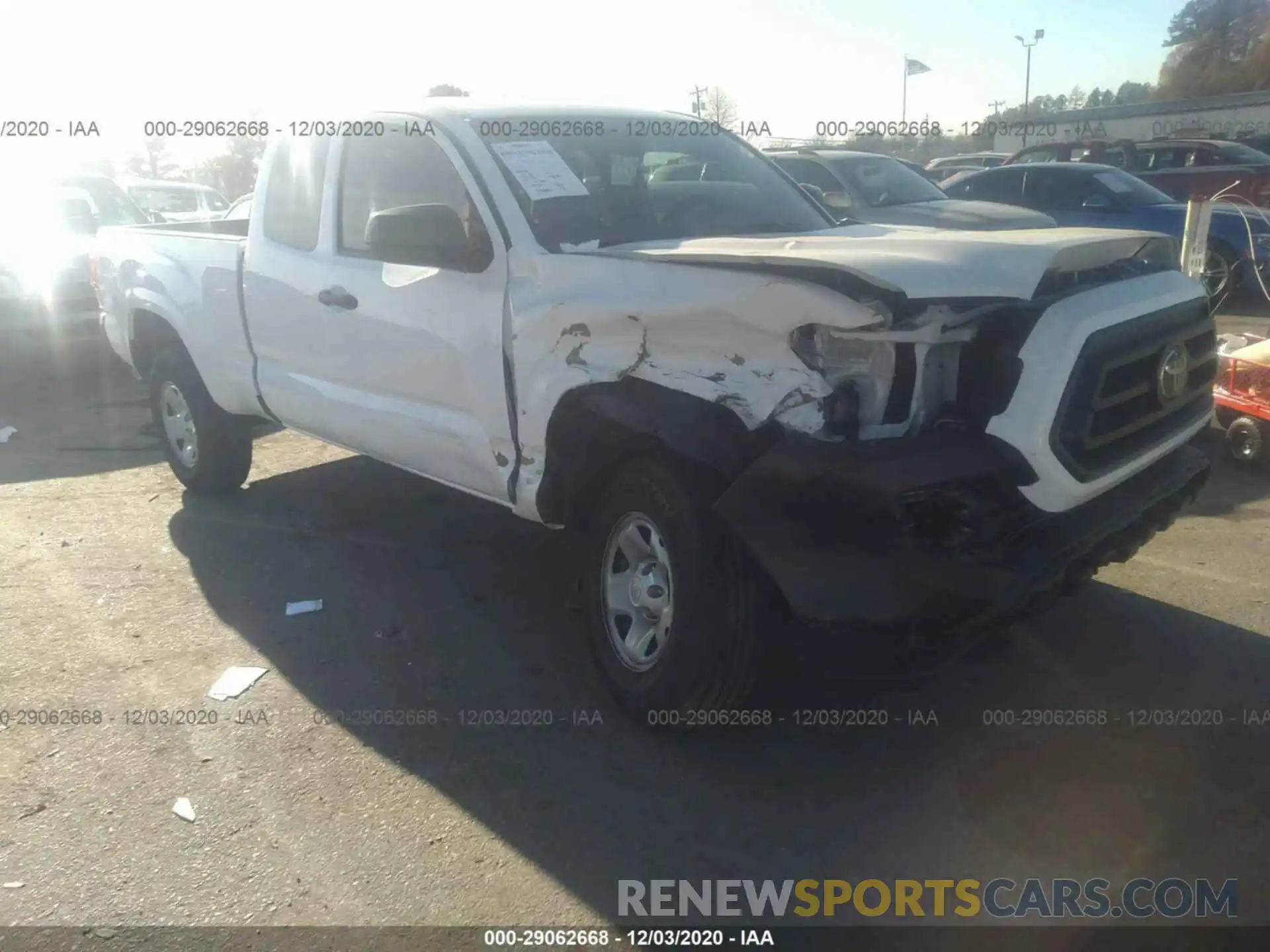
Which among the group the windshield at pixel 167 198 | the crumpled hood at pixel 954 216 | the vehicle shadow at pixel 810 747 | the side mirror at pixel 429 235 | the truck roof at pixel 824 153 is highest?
the truck roof at pixel 824 153

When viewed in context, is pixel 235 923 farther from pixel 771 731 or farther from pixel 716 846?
pixel 771 731

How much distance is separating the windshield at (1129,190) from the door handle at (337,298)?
30.8 feet

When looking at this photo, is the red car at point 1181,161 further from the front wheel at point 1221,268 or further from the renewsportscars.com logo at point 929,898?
the renewsportscars.com logo at point 929,898

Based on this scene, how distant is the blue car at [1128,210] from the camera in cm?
1086

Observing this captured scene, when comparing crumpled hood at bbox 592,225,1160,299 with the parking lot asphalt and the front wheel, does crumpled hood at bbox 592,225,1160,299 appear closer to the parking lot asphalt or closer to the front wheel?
the parking lot asphalt

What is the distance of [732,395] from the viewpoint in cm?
290

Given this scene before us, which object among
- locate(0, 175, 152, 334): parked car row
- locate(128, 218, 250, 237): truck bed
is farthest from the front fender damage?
→ locate(0, 175, 152, 334): parked car row

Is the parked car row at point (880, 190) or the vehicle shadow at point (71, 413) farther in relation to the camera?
the parked car row at point (880, 190)

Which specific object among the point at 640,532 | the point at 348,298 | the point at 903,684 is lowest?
the point at 903,684

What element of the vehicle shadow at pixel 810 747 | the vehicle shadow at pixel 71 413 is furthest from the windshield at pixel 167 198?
the vehicle shadow at pixel 810 747

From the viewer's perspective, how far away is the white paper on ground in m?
3.74

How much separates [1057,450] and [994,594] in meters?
0.43

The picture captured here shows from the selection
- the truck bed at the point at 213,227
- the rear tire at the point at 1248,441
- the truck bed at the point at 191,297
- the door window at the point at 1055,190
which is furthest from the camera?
the door window at the point at 1055,190

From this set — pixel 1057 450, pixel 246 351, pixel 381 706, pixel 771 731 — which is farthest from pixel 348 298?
pixel 1057 450
